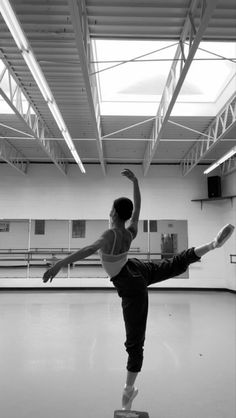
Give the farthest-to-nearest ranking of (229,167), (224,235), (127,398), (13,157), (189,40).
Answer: (229,167), (13,157), (189,40), (127,398), (224,235)

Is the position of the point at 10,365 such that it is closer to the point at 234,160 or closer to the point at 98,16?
the point at 98,16

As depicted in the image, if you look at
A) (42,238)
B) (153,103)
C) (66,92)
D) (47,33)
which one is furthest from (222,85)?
(42,238)

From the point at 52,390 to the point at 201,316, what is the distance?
4115 millimetres

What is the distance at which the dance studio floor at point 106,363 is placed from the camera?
242 cm

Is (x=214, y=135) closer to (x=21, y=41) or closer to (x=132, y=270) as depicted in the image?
(x=21, y=41)

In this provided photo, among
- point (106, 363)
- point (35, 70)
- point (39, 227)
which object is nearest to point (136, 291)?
point (106, 363)

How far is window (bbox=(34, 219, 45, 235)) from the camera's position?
10.3 metres

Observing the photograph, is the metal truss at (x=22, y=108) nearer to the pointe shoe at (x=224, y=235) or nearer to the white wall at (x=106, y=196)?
A: the white wall at (x=106, y=196)

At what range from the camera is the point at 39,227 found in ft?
33.9

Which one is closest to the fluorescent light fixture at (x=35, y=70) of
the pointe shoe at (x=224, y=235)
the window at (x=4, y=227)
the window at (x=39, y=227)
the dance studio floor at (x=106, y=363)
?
the pointe shoe at (x=224, y=235)

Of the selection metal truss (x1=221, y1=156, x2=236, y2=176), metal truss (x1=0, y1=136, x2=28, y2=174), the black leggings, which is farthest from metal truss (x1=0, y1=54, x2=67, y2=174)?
metal truss (x1=221, y1=156, x2=236, y2=176)

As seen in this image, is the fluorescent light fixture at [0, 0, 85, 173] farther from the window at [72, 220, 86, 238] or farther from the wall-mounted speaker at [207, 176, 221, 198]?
the wall-mounted speaker at [207, 176, 221, 198]

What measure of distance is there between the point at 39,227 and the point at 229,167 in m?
6.97

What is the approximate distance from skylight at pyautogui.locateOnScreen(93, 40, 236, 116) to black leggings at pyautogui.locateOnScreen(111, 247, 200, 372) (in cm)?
434
